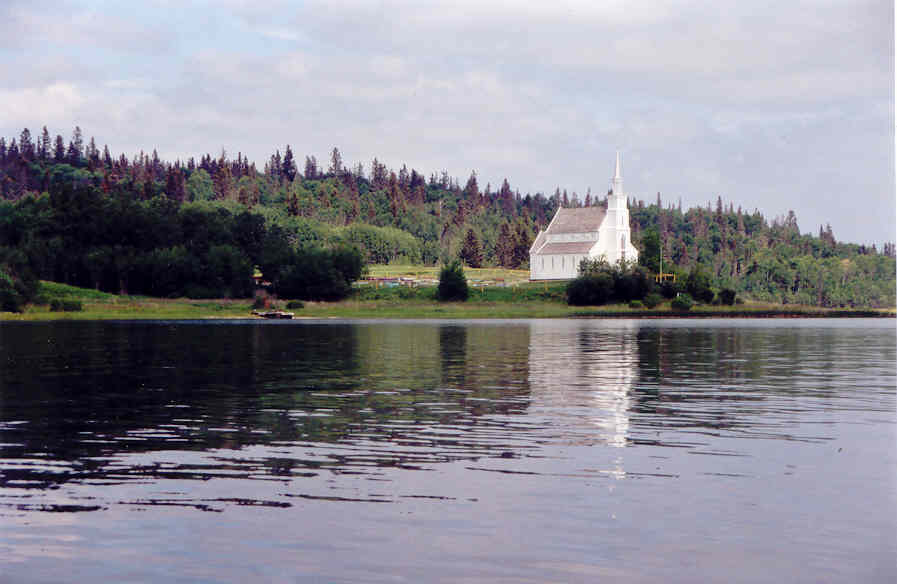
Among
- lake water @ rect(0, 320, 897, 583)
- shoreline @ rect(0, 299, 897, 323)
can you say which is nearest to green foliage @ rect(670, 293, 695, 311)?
shoreline @ rect(0, 299, 897, 323)

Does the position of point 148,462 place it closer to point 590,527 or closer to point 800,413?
point 590,527

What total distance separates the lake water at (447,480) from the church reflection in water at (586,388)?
25 cm

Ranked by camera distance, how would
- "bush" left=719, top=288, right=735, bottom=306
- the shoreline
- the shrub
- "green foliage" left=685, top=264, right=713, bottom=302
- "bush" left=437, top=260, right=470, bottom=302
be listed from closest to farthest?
1. the shrub
2. the shoreline
3. "bush" left=437, top=260, right=470, bottom=302
4. "green foliage" left=685, top=264, right=713, bottom=302
5. "bush" left=719, top=288, right=735, bottom=306

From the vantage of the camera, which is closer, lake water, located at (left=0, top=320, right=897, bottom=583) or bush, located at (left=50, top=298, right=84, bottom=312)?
lake water, located at (left=0, top=320, right=897, bottom=583)

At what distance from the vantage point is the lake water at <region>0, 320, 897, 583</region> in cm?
1409

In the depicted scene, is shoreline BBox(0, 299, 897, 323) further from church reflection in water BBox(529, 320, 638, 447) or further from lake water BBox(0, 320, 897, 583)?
lake water BBox(0, 320, 897, 583)

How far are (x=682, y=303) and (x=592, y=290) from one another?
51.8ft

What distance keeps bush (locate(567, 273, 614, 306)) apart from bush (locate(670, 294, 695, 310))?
36.5 feet

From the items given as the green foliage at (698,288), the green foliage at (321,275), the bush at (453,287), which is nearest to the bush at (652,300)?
the green foliage at (698,288)

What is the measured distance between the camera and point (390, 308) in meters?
166

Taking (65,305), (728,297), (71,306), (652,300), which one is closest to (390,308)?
(652,300)

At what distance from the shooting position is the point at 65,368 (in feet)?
162

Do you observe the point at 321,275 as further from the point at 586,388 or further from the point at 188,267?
the point at 586,388

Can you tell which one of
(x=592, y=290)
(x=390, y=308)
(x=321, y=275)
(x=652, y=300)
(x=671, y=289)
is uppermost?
(x=321, y=275)
